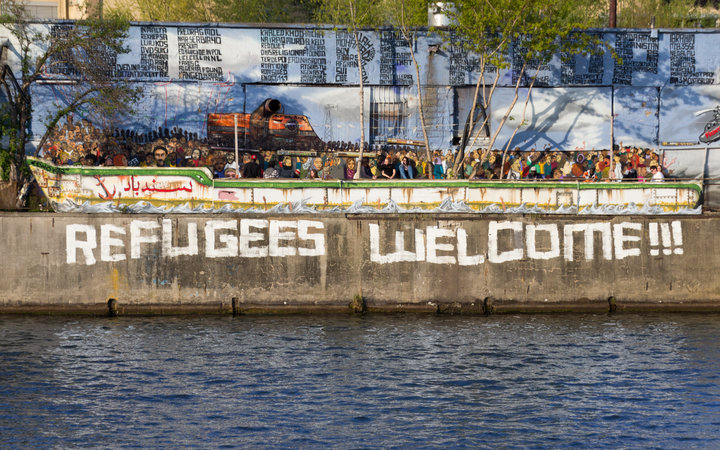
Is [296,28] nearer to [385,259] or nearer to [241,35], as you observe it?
[241,35]

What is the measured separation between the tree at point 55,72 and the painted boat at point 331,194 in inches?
164

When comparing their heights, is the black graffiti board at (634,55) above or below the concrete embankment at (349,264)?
above

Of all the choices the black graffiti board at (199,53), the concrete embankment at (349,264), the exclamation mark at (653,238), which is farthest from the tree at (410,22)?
the exclamation mark at (653,238)

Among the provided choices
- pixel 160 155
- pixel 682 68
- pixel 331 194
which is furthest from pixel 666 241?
pixel 160 155

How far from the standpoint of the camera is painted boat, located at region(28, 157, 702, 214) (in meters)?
31.5

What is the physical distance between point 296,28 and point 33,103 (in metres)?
11.6

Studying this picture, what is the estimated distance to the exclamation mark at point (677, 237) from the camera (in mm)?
30344

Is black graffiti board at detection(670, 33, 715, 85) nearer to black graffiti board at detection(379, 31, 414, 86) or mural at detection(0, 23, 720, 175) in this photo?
mural at detection(0, 23, 720, 175)

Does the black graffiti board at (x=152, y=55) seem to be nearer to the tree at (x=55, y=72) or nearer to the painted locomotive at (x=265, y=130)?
the tree at (x=55, y=72)

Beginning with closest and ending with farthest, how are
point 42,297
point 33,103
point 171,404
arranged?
point 171,404 → point 42,297 → point 33,103

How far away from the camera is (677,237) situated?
30.4 metres

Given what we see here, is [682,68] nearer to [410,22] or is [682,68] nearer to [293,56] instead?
[410,22]

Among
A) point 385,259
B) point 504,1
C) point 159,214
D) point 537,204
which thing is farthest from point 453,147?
point 159,214

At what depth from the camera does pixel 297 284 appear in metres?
30.0
